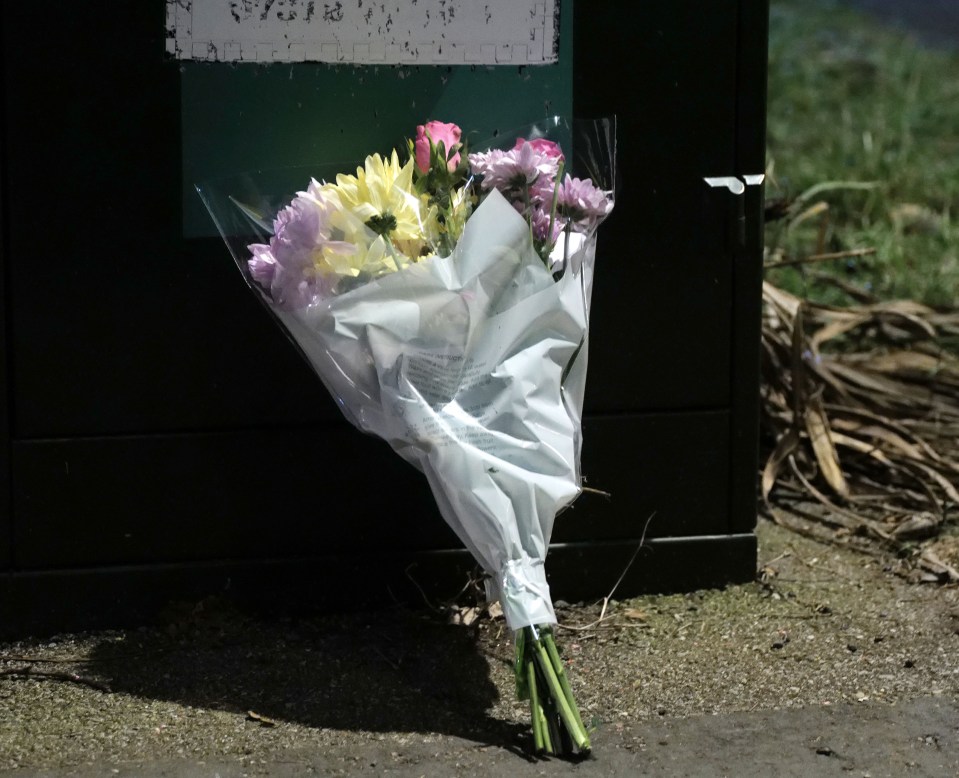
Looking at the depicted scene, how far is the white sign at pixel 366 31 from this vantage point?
2893mm

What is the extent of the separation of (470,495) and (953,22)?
6.59m

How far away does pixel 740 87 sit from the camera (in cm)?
317

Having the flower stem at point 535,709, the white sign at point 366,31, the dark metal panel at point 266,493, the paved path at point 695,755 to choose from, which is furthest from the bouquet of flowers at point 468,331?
the dark metal panel at point 266,493

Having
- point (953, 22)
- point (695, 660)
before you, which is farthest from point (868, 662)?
point (953, 22)

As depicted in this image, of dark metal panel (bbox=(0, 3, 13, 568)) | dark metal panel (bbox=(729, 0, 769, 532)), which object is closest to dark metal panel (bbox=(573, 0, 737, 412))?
dark metal panel (bbox=(729, 0, 769, 532))

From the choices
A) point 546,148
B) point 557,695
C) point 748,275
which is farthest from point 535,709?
point 748,275

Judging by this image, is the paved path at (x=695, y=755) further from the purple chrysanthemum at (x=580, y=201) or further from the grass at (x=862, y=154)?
the grass at (x=862, y=154)

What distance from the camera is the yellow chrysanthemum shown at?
256cm

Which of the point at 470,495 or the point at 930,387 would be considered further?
the point at 930,387

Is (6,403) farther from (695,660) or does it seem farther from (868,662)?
(868,662)

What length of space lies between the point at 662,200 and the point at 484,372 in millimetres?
818

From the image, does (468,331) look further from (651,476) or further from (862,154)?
(862,154)

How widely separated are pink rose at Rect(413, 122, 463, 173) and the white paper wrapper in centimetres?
19

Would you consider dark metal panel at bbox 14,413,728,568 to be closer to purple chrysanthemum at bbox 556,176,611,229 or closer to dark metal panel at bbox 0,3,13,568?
dark metal panel at bbox 0,3,13,568
